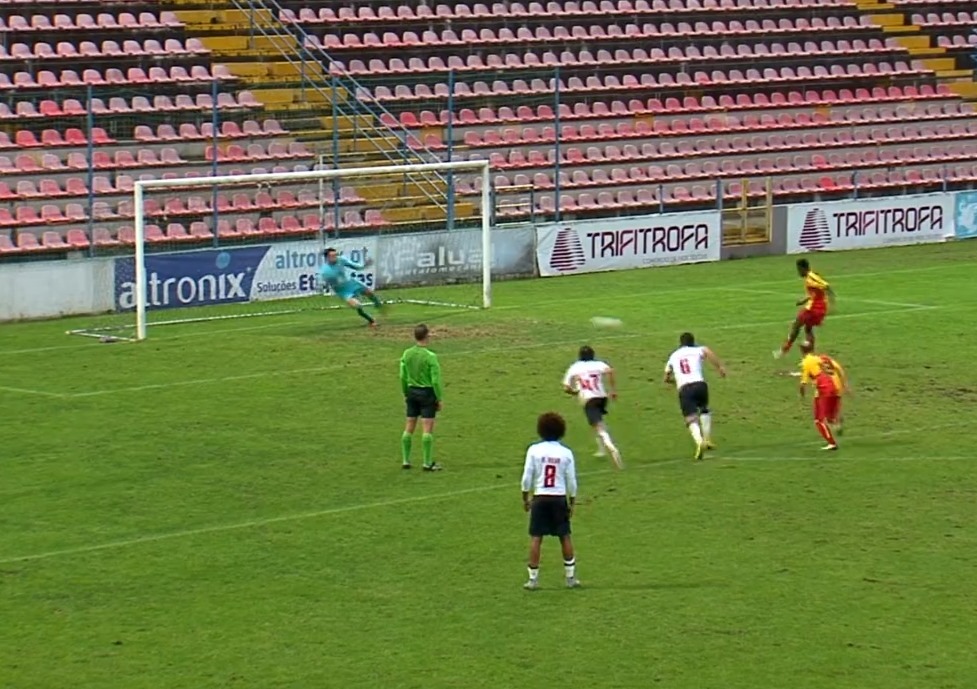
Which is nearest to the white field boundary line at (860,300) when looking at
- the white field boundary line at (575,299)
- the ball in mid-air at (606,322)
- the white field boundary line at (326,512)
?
the white field boundary line at (575,299)

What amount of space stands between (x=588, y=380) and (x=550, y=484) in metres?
5.24

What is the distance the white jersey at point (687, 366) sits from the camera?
70.7 feet

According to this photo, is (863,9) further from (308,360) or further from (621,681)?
(621,681)

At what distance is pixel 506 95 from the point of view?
4416cm

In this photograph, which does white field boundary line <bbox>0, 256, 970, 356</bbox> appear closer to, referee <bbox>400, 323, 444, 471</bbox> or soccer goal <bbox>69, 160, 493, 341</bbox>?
soccer goal <bbox>69, 160, 493, 341</bbox>

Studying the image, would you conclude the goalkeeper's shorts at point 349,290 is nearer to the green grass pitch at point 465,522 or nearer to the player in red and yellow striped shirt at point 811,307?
the green grass pitch at point 465,522

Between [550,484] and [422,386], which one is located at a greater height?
[422,386]

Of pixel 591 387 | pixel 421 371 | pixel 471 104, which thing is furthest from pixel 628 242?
pixel 421 371

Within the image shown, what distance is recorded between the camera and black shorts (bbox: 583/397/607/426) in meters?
20.9

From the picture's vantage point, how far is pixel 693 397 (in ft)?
70.6

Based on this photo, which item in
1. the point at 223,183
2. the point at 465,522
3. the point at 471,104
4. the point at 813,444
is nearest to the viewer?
the point at 465,522

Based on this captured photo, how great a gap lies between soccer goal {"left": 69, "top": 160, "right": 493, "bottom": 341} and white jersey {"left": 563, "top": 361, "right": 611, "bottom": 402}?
39.9 feet

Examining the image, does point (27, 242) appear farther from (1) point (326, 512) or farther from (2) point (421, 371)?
(1) point (326, 512)

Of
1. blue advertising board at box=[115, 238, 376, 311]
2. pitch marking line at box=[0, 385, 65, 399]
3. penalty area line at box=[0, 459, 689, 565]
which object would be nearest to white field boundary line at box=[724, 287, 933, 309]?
blue advertising board at box=[115, 238, 376, 311]
